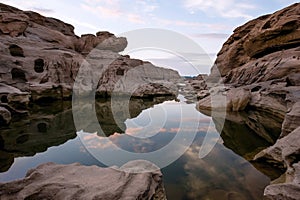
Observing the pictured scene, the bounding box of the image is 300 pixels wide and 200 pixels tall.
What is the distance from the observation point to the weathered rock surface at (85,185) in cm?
248

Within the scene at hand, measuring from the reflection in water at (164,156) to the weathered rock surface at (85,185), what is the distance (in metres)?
0.90

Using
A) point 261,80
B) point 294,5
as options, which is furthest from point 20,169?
point 294,5

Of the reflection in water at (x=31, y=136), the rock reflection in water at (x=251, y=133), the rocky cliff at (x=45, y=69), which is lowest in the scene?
the rock reflection in water at (x=251, y=133)

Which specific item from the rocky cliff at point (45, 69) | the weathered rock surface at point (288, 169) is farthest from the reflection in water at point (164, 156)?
the rocky cliff at point (45, 69)

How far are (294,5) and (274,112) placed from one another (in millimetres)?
12653

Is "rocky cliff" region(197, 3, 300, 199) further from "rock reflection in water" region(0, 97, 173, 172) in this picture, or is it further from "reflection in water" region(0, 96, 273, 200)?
"rock reflection in water" region(0, 97, 173, 172)

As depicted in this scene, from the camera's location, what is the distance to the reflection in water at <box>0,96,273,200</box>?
3.62 meters

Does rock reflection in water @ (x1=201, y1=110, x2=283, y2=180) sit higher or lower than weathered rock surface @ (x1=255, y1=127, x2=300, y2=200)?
lower

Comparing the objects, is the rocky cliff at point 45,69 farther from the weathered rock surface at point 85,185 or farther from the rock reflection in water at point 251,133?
the rock reflection in water at point 251,133

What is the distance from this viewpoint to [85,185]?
2734 mm

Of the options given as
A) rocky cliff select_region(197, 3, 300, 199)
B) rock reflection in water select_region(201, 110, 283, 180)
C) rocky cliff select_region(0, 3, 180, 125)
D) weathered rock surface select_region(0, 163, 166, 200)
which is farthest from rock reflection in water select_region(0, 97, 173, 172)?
rocky cliff select_region(197, 3, 300, 199)

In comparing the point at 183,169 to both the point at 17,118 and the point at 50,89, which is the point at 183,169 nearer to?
the point at 17,118

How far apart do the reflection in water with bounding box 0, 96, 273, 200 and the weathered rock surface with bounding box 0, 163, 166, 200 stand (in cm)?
90

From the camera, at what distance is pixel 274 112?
1020 cm
